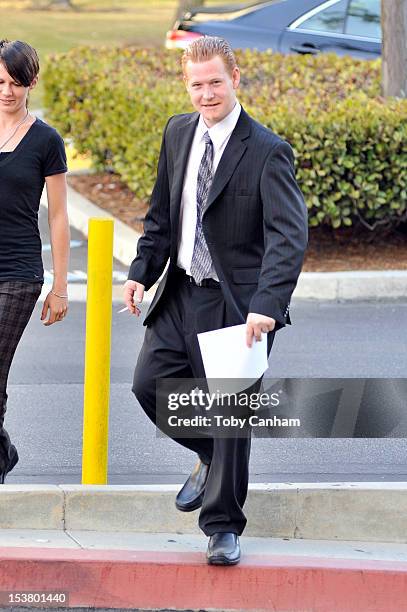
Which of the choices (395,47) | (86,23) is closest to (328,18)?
(395,47)

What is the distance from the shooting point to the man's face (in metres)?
4.77

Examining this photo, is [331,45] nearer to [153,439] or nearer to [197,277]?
[153,439]

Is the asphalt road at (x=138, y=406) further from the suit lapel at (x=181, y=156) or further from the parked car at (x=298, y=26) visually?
the parked car at (x=298, y=26)

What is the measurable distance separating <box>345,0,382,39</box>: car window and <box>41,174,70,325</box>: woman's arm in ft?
35.4

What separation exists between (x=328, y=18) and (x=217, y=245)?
1117cm

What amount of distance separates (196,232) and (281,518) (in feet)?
3.87

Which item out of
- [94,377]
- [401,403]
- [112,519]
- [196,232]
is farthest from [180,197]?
[401,403]

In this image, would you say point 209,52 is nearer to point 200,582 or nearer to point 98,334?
point 98,334

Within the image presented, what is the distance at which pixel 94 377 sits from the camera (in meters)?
5.37

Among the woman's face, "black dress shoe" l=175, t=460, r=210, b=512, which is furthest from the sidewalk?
the woman's face

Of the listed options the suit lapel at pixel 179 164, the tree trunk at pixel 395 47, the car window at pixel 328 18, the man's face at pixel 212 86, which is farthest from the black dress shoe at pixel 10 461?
the car window at pixel 328 18

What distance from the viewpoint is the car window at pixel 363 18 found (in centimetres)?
1558

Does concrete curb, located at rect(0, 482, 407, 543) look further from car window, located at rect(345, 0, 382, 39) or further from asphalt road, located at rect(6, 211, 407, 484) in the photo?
car window, located at rect(345, 0, 382, 39)

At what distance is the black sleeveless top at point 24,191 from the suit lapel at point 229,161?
2.35 feet
